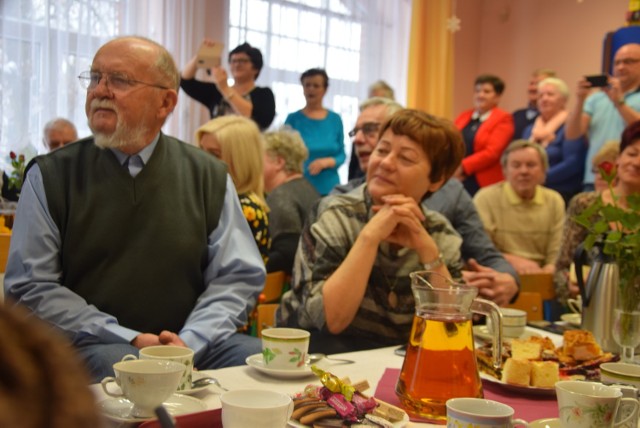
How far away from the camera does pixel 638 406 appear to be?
99 cm

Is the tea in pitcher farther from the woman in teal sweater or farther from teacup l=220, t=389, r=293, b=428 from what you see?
the woman in teal sweater

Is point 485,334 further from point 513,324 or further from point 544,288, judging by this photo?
point 544,288

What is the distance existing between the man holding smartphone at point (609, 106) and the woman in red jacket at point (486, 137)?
22.6 inches

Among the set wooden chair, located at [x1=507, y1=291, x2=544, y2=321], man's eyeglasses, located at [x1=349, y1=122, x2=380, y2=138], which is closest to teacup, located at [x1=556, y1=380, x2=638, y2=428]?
wooden chair, located at [x1=507, y1=291, x2=544, y2=321]

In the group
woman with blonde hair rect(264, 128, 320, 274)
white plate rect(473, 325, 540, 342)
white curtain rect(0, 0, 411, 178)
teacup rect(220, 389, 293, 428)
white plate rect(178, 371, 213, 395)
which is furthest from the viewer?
white curtain rect(0, 0, 411, 178)

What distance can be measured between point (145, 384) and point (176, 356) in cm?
19

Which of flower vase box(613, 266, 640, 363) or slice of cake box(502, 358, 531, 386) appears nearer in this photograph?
slice of cake box(502, 358, 531, 386)

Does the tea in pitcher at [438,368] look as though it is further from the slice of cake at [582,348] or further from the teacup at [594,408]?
the slice of cake at [582,348]

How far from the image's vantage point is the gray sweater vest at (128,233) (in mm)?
1821

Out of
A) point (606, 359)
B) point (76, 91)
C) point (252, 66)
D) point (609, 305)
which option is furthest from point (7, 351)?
point (76, 91)

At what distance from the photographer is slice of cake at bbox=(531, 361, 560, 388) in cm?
125

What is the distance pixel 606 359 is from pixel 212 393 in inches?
31.6

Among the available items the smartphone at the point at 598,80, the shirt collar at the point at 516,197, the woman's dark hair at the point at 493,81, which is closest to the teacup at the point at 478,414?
the shirt collar at the point at 516,197

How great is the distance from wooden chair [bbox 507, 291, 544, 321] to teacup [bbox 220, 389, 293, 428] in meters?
1.64
